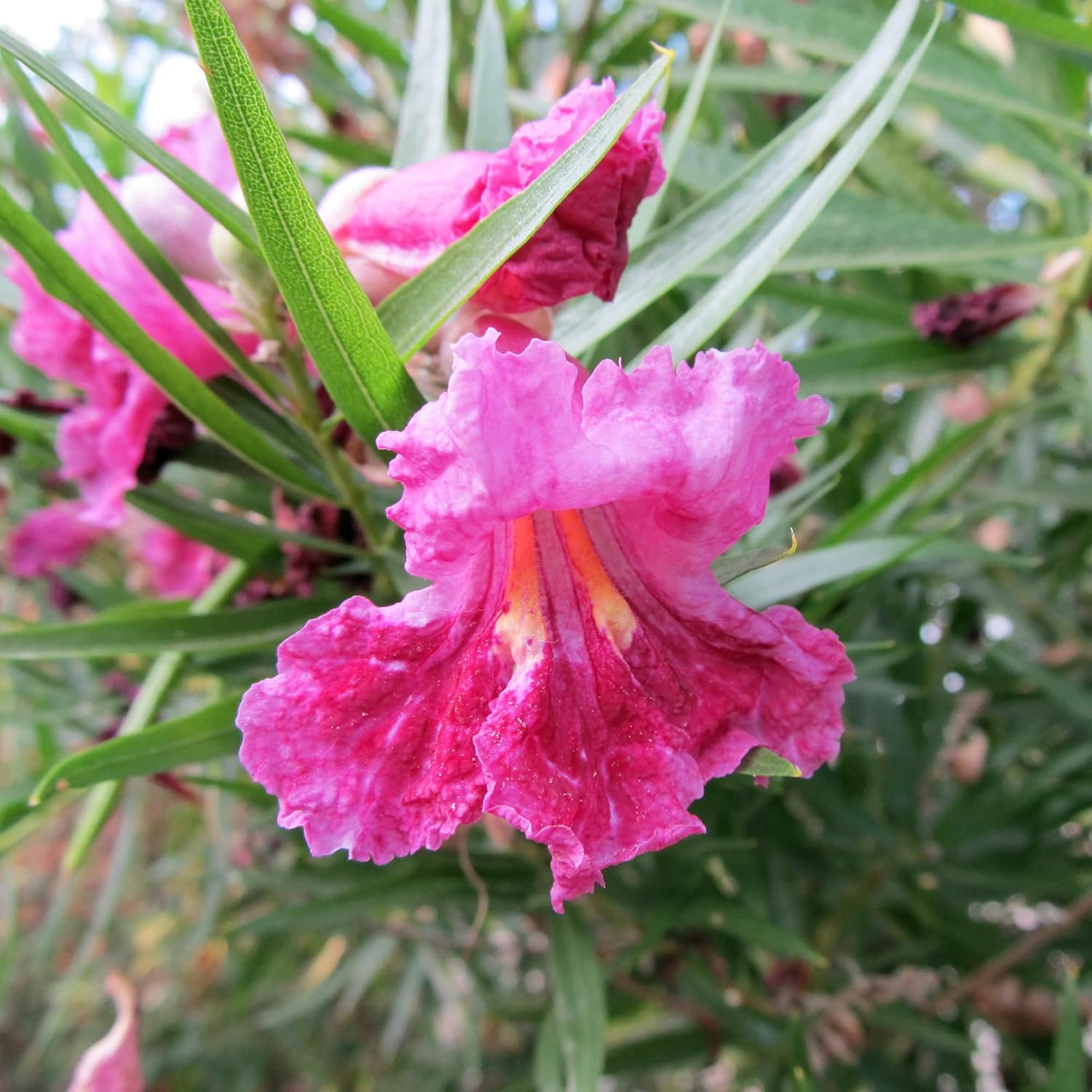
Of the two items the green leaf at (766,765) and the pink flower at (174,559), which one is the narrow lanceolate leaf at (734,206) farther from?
the pink flower at (174,559)

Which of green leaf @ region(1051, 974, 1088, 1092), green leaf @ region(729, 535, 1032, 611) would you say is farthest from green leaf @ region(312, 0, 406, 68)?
green leaf @ region(1051, 974, 1088, 1092)

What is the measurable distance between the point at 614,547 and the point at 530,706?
0.39 ft

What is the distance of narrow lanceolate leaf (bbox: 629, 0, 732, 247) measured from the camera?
62cm

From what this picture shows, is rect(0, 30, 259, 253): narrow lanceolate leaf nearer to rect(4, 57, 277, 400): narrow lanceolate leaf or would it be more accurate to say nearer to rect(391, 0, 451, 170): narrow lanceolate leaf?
rect(4, 57, 277, 400): narrow lanceolate leaf

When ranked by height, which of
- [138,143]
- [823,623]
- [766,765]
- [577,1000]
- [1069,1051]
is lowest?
[1069,1051]

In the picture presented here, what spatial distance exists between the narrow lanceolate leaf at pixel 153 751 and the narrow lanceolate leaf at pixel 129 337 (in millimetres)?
181

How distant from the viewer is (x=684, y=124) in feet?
2.18

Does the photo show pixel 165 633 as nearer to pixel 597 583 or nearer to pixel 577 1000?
pixel 597 583

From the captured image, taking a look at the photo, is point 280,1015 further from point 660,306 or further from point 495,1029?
point 660,306

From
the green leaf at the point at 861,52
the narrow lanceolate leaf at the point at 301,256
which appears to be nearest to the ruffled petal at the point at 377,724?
the narrow lanceolate leaf at the point at 301,256

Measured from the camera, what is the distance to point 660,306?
980 mm

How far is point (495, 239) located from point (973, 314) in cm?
71

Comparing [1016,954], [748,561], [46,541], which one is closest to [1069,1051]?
[1016,954]

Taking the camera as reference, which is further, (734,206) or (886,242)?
(886,242)
